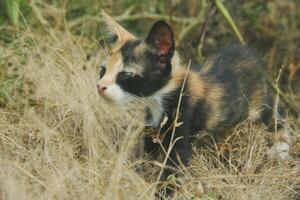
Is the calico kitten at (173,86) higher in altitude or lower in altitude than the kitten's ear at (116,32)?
lower

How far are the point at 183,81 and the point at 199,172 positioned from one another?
→ 621 millimetres

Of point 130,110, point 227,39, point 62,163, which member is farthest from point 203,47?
point 62,163

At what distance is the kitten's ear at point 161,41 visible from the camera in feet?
13.3

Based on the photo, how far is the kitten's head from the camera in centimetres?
409

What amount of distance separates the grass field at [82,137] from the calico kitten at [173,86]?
15cm

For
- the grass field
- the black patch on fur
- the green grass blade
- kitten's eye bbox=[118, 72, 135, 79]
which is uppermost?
the green grass blade

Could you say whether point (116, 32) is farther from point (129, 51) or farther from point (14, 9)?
point (14, 9)

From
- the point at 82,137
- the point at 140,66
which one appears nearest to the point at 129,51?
the point at 140,66

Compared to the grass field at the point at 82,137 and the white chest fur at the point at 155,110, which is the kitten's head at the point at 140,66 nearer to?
the white chest fur at the point at 155,110

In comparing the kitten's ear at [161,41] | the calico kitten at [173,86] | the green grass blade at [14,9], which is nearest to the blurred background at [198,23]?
the green grass blade at [14,9]

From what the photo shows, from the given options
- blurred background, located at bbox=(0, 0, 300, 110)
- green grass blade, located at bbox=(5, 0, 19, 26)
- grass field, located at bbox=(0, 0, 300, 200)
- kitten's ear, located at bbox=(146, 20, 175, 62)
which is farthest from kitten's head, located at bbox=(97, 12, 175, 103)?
blurred background, located at bbox=(0, 0, 300, 110)

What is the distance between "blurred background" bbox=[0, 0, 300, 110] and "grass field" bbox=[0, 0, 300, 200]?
3 centimetres

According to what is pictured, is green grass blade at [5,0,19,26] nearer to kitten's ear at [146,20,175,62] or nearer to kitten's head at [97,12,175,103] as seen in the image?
kitten's head at [97,12,175,103]

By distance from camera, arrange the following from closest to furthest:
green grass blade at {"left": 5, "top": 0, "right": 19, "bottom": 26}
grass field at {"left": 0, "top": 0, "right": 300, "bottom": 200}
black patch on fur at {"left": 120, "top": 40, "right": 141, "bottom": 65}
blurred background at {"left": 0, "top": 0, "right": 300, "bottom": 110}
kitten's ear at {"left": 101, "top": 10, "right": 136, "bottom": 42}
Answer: grass field at {"left": 0, "top": 0, "right": 300, "bottom": 200}
black patch on fur at {"left": 120, "top": 40, "right": 141, "bottom": 65}
kitten's ear at {"left": 101, "top": 10, "right": 136, "bottom": 42}
green grass blade at {"left": 5, "top": 0, "right": 19, "bottom": 26}
blurred background at {"left": 0, "top": 0, "right": 300, "bottom": 110}
